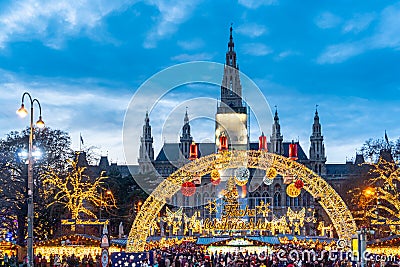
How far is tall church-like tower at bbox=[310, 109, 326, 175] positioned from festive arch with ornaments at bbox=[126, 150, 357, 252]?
68.2 m

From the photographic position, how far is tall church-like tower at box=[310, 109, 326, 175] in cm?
9744

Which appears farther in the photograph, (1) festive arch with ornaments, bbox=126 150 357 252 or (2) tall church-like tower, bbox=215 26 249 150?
(2) tall church-like tower, bbox=215 26 249 150

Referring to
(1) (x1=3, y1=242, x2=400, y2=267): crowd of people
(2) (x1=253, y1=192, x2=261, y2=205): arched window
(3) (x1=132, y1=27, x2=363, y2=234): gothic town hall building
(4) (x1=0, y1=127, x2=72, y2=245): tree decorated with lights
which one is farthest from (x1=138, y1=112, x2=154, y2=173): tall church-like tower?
(1) (x1=3, y1=242, x2=400, y2=267): crowd of people

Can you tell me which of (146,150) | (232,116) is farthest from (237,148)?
(146,150)

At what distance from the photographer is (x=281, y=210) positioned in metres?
91.7

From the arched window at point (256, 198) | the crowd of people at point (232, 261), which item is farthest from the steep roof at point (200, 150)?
the crowd of people at point (232, 261)

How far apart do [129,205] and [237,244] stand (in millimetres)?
Answer: 22263

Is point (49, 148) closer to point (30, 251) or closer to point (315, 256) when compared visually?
point (315, 256)

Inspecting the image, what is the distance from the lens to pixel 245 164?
3089cm

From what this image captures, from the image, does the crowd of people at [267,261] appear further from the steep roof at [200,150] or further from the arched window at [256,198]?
the steep roof at [200,150]

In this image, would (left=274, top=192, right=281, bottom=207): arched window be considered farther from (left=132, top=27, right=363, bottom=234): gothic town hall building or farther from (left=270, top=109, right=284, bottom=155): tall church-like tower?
(left=270, top=109, right=284, bottom=155): tall church-like tower

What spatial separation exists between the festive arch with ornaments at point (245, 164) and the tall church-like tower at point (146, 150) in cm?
7058

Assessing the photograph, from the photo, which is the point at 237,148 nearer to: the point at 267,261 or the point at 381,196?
the point at 381,196

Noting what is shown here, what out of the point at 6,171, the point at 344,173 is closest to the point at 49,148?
the point at 6,171
